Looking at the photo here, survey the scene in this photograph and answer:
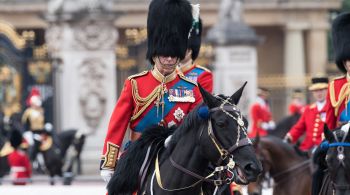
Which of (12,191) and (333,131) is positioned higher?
(333,131)

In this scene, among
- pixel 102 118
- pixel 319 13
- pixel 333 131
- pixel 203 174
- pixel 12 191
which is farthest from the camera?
pixel 319 13

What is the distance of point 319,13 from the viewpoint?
169ft

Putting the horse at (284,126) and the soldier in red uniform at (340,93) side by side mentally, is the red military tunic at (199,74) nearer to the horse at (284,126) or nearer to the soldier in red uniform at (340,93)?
the soldier in red uniform at (340,93)

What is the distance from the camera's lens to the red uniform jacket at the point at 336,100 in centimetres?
1180

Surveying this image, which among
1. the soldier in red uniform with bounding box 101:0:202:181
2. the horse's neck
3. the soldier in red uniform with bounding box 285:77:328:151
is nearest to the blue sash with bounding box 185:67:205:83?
the soldier in red uniform with bounding box 101:0:202:181

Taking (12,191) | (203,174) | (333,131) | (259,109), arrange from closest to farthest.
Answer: (203,174)
(333,131)
(12,191)
(259,109)

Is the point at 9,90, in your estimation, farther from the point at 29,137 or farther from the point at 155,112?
the point at 155,112

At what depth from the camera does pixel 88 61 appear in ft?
78.0

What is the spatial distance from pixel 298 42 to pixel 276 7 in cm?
152

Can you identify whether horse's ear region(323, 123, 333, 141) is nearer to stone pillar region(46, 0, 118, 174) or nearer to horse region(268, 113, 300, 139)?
horse region(268, 113, 300, 139)

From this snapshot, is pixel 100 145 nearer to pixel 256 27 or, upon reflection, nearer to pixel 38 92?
pixel 38 92

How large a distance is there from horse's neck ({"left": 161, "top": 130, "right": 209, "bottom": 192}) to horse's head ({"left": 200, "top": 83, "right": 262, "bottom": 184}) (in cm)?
14

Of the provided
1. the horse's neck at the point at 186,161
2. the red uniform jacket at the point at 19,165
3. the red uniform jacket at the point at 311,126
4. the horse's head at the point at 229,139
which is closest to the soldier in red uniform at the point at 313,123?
the red uniform jacket at the point at 311,126

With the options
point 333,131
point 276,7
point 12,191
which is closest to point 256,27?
point 276,7
